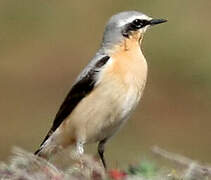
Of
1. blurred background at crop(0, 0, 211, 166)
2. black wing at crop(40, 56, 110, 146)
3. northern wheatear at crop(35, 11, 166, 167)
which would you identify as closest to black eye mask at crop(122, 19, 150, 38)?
northern wheatear at crop(35, 11, 166, 167)

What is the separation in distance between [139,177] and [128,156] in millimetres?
7092

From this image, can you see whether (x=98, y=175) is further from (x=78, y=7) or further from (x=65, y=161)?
(x=78, y=7)

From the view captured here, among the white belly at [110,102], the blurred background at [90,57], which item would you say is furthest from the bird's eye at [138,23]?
the blurred background at [90,57]

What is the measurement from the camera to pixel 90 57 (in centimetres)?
1986

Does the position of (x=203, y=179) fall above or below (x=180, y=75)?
above

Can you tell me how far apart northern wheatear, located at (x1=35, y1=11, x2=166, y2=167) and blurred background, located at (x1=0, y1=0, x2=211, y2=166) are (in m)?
2.86

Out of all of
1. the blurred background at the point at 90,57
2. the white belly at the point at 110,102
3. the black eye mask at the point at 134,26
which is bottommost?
the blurred background at the point at 90,57

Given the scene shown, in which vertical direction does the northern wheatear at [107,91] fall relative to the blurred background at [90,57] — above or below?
above

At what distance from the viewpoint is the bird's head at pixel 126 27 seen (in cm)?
996

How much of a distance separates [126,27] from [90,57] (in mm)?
9894

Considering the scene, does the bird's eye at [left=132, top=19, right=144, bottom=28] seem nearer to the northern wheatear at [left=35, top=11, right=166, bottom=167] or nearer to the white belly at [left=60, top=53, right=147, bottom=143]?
the northern wheatear at [left=35, top=11, right=166, bottom=167]

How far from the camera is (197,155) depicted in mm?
14562

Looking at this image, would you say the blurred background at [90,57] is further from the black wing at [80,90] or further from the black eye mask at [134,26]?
the black eye mask at [134,26]

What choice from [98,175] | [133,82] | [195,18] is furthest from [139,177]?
[195,18]
